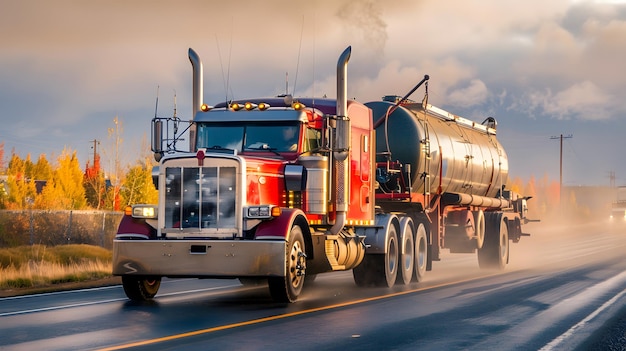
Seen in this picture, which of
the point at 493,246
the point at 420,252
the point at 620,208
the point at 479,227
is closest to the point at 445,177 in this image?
the point at 420,252

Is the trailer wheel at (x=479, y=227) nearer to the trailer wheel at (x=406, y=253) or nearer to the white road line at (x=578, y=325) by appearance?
the trailer wheel at (x=406, y=253)

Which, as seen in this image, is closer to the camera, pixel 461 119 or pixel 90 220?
pixel 461 119

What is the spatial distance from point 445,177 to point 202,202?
1102 cm

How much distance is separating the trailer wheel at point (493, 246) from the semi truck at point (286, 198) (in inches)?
206

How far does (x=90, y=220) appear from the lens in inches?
1852

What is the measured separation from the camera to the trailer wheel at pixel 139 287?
16.6m

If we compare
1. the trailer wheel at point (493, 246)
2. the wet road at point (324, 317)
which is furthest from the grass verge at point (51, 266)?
the trailer wheel at point (493, 246)

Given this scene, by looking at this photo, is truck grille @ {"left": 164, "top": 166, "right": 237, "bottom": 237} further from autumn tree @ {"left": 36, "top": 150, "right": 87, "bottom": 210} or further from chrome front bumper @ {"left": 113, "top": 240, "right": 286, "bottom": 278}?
autumn tree @ {"left": 36, "top": 150, "right": 87, "bottom": 210}

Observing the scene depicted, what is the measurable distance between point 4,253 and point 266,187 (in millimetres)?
14067

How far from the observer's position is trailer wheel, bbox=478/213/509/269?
2914 centimetres

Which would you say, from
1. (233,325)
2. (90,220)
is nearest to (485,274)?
(233,325)

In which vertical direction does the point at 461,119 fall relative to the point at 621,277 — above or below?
above

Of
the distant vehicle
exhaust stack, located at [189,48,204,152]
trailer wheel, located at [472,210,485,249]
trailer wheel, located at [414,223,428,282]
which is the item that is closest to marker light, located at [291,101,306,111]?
exhaust stack, located at [189,48,204,152]

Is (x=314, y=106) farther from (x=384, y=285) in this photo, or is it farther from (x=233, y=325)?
(x=233, y=325)
